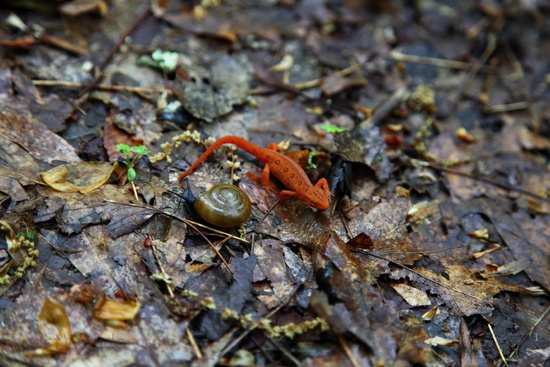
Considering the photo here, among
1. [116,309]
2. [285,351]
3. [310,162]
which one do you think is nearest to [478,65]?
[310,162]

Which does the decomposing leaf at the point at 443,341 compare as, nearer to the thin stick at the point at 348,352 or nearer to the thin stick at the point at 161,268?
the thin stick at the point at 348,352

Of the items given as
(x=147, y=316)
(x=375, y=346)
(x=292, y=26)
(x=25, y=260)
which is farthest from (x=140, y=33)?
(x=375, y=346)

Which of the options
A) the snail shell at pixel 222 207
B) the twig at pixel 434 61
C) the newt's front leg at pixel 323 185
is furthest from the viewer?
the twig at pixel 434 61

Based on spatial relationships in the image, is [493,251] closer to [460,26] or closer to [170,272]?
[170,272]

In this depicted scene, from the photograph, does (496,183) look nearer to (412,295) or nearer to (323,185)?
(412,295)

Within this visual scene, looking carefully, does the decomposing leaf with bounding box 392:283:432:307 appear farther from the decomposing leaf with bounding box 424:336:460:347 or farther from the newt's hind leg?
the newt's hind leg

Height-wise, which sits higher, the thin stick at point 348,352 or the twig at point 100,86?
the twig at point 100,86

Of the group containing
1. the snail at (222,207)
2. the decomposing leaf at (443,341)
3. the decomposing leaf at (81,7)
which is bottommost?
the decomposing leaf at (443,341)

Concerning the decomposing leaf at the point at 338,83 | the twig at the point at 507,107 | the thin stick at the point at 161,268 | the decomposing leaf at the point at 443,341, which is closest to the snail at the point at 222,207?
the thin stick at the point at 161,268
